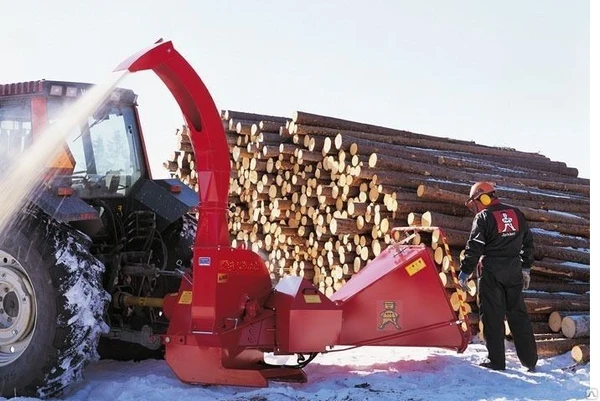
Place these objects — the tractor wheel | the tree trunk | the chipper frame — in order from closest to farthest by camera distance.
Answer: the tractor wheel < the chipper frame < the tree trunk

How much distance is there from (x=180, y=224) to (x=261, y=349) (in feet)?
5.53

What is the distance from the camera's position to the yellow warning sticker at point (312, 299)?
5.36 m

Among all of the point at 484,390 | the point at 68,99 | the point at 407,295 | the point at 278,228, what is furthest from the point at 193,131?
the point at 278,228

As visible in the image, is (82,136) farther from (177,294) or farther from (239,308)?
(239,308)

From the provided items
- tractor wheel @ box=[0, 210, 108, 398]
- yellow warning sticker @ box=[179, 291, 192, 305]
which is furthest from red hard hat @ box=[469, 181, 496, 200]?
tractor wheel @ box=[0, 210, 108, 398]

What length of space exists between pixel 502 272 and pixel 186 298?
106 inches

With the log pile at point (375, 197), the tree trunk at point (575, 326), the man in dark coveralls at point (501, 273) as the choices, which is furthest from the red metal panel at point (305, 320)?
the tree trunk at point (575, 326)

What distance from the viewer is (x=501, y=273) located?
621 cm

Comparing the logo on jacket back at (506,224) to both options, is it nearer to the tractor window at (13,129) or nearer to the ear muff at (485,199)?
the ear muff at (485,199)

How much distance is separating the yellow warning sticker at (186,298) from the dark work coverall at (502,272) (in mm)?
2375

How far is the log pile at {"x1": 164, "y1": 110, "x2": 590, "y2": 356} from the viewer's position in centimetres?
802

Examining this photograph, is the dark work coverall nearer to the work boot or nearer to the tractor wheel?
the work boot

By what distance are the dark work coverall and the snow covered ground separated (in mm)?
301

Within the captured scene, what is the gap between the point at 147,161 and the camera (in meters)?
6.59
